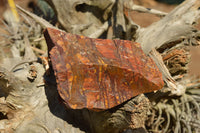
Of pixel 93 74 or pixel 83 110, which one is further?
pixel 83 110

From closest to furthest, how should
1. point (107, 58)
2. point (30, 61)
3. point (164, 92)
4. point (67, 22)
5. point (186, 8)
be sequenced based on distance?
point (107, 58), point (164, 92), point (30, 61), point (186, 8), point (67, 22)

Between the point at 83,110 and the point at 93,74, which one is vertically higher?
the point at 93,74

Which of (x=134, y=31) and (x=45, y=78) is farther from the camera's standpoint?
(x=134, y=31)

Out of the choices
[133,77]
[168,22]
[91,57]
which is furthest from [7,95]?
[168,22]

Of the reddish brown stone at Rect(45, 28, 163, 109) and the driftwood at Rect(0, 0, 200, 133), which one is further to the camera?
the driftwood at Rect(0, 0, 200, 133)

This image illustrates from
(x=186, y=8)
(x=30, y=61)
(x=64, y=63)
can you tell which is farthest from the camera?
(x=186, y=8)

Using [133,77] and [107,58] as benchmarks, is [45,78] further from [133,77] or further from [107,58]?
[133,77]

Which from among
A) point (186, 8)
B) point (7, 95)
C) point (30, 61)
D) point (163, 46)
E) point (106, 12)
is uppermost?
point (106, 12)

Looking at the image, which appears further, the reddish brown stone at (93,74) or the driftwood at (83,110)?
the driftwood at (83,110)
